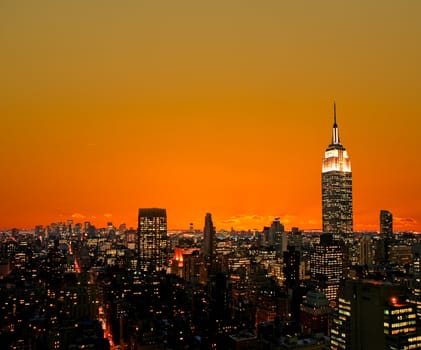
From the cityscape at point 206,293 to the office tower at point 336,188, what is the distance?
10.4m

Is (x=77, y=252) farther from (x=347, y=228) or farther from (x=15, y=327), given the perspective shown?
(x=347, y=228)

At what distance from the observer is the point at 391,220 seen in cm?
7375

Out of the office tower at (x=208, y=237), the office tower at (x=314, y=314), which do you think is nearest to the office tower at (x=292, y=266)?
the office tower at (x=208, y=237)

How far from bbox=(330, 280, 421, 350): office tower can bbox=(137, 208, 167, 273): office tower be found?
151 ft

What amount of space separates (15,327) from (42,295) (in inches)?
361

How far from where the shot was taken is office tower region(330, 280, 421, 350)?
15.9 m

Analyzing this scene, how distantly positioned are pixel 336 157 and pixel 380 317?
7396cm

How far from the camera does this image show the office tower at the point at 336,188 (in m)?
83.5

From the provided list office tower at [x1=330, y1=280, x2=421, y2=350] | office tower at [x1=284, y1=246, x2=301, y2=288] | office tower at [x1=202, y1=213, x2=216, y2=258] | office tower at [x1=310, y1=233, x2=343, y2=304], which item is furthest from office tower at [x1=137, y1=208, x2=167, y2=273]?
office tower at [x1=330, y1=280, x2=421, y2=350]

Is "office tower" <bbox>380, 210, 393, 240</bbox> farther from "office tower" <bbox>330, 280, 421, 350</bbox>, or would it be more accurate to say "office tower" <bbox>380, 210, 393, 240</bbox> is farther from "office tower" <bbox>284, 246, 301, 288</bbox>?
"office tower" <bbox>330, 280, 421, 350</bbox>

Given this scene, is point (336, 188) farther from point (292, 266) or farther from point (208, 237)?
point (292, 266)

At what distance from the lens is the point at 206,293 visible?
3488cm

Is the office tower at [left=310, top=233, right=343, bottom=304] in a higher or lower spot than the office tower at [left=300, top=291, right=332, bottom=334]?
higher

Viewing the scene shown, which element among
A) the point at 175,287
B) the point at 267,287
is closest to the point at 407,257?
the point at 267,287
